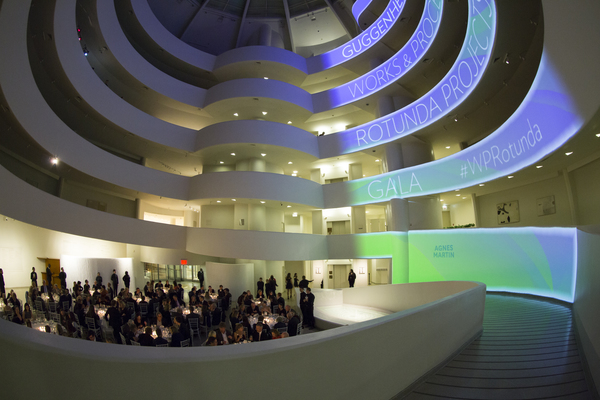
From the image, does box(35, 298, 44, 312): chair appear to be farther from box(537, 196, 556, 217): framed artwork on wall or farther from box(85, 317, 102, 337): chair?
box(537, 196, 556, 217): framed artwork on wall

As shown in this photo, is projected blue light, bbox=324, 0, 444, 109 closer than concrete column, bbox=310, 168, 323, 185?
Yes

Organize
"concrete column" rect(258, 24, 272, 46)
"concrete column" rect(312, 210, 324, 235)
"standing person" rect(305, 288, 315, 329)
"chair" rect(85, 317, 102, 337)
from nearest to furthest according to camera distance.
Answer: "chair" rect(85, 317, 102, 337)
"standing person" rect(305, 288, 315, 329)
"concrete column" rect(312, 210, 324, 235)
"concrete column" rect(258, 24, 272, 46)

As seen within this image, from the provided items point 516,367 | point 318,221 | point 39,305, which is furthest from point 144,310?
point 318,221

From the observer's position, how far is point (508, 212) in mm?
14258

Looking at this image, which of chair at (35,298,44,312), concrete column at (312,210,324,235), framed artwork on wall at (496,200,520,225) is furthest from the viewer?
concrete column at (312,210,324,235)

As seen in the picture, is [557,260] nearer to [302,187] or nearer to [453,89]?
[453,89]

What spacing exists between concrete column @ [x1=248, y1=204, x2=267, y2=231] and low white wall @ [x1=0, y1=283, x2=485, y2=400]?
52.0 feet

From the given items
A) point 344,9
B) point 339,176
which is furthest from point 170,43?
point 339,176

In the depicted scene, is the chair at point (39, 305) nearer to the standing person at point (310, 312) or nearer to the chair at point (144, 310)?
the chair at point (144, 310)

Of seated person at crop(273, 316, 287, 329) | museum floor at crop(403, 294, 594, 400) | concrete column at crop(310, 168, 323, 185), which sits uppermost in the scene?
concrete column at crop(310, 168, 323, 185)

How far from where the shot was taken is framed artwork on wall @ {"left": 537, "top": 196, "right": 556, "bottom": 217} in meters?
12.0

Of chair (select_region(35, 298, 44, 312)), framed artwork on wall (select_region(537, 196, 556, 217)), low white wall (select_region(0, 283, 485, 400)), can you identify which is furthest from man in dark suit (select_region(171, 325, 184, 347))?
framed artwork on wall (select_region(537, 196, 556, 217))

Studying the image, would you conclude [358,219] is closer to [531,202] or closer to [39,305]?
[531,202]

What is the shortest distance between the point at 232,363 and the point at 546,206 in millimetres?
14444
